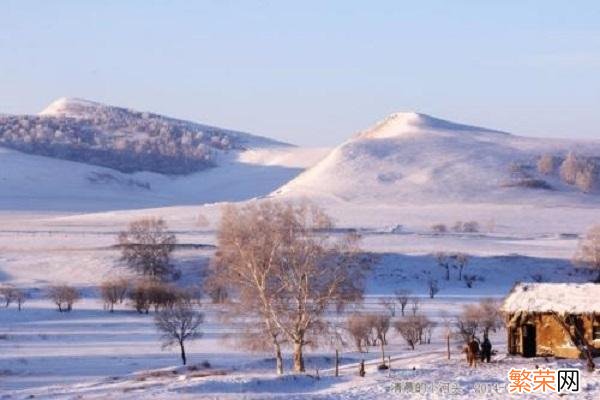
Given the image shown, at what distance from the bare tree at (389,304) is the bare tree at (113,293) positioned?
14571 millimetres

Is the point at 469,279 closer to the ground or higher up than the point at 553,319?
higher up

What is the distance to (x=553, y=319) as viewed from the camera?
109 feet

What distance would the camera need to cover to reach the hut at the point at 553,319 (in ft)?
106

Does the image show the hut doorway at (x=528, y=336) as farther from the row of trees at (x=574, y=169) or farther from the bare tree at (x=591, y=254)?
the row of trees at (x=574, y=169)

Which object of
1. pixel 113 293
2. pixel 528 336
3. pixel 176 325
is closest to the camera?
pixel 528 336

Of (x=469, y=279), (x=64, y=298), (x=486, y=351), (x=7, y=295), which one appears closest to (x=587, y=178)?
(x=469, y=279)

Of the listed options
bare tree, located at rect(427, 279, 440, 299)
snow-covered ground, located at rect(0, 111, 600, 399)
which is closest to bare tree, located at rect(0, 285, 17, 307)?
snow-covered ground, located at rect(0, 111, 600, 399)

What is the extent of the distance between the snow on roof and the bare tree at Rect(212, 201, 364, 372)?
216 inches

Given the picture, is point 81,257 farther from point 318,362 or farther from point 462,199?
point 462,199

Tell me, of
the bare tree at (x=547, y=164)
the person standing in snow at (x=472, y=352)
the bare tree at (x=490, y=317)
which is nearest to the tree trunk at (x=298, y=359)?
the person standing in snow at (x=472, y=352)

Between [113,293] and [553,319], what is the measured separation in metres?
37.0

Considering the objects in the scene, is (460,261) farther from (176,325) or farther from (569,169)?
(569,169)

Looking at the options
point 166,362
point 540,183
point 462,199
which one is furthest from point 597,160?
point 166,362

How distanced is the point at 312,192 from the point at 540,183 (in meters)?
30.1
